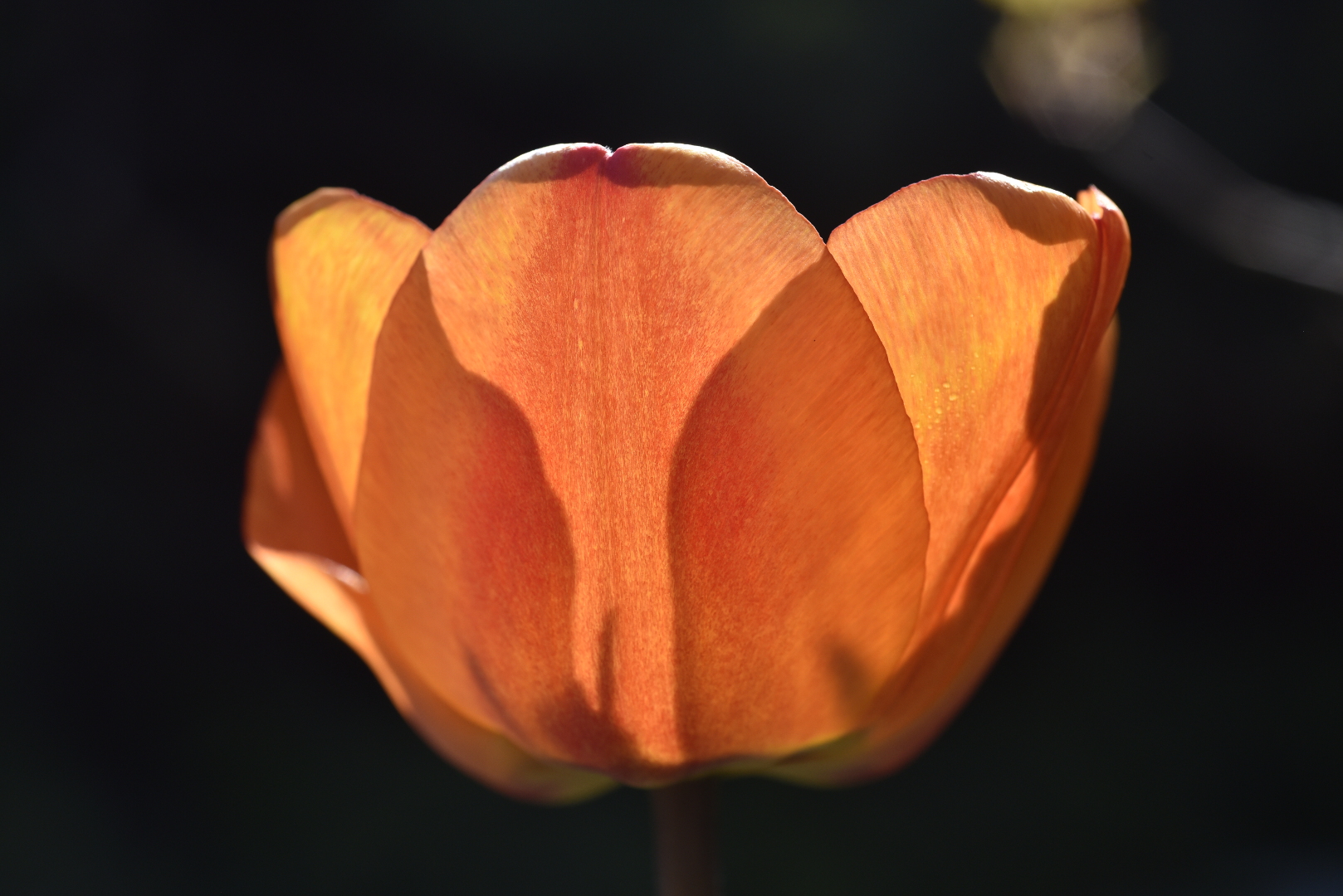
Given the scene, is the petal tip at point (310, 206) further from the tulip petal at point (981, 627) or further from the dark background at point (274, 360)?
the dark background at point (274, 360)

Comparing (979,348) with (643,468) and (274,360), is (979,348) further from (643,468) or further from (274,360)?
(274,360)

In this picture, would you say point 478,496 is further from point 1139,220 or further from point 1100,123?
point 1139,220

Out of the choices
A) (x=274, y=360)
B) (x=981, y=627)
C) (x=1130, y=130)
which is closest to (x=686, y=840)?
(x=981, y=627)

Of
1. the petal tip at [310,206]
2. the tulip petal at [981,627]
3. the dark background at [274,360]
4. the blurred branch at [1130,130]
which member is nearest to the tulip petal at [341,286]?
the petal tip at [310,206]

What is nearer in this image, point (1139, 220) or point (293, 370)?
point (293, 370)

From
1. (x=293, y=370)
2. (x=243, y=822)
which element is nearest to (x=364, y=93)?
(x=243, y=822)
